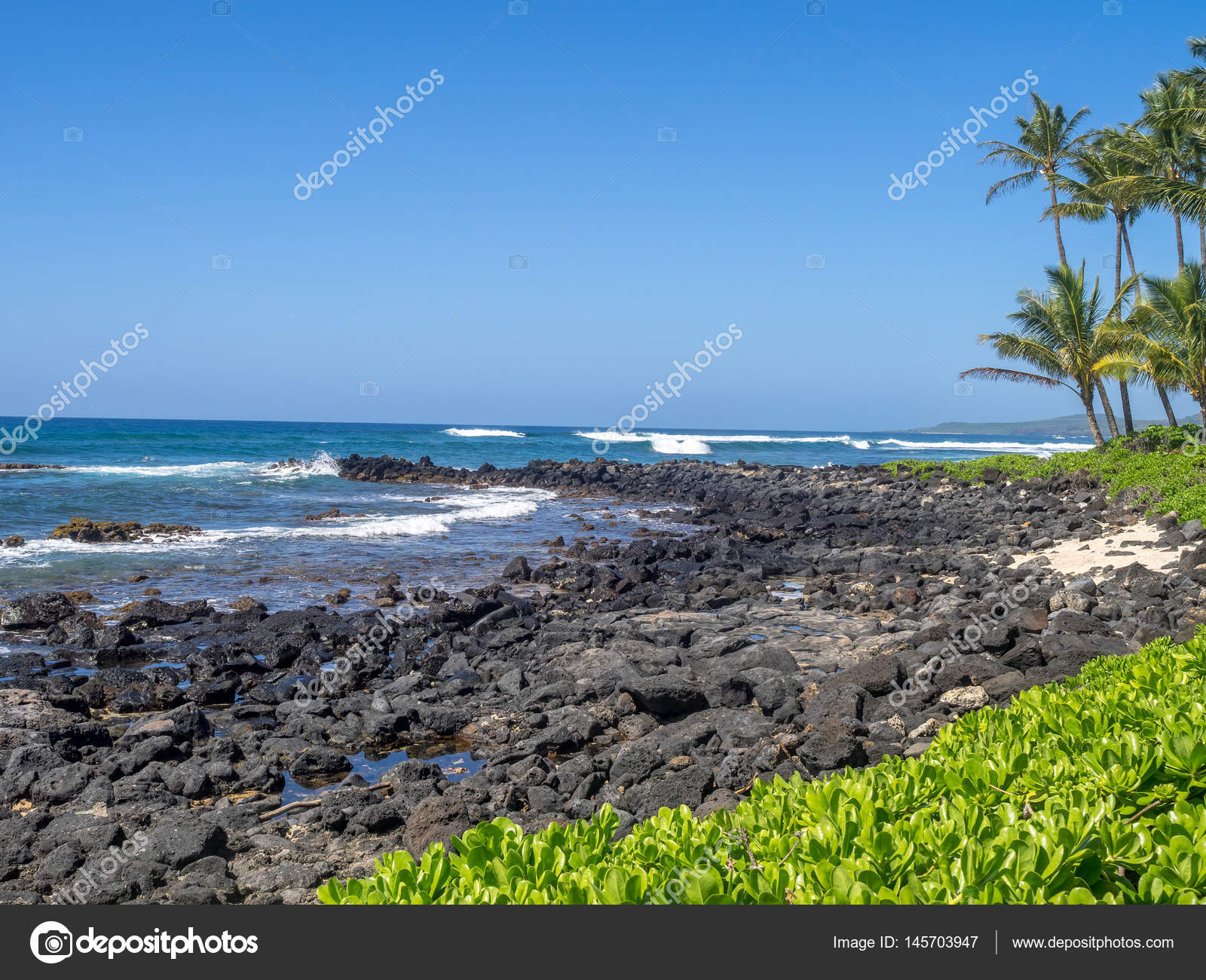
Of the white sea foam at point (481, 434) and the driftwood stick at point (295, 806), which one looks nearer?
the driftwood stick at point (295, 806)

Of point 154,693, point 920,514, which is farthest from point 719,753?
point 920,514

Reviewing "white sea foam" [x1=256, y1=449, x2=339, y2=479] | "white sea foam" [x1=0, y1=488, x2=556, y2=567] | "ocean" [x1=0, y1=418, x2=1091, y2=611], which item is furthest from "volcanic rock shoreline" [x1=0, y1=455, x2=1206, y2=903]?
"white sea foam" [x1=256, y1=449, x2=339, y2=479]

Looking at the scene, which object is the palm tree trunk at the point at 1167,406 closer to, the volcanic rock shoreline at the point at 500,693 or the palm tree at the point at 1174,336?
the palm tree at the point at 1174,336

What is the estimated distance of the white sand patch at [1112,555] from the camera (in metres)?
12.3

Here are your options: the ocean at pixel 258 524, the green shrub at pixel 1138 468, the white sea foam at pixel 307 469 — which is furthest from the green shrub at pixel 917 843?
the white sea foam at pixel 307 469

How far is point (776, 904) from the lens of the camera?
80.8 inches

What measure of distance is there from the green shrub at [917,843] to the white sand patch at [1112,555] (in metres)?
10.3

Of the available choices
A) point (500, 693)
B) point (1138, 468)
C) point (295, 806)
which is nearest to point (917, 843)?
point (295, 806)

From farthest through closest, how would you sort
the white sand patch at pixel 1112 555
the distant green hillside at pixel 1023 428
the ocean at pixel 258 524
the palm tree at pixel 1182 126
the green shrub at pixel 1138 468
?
the distant green hillside at pixel 1023 428 → the palm tree at pixel 1182 126 → the green shrub at pixel 1138 468 → the ocean at pixel 258 524 → the white sand patch at pixel 1112 555

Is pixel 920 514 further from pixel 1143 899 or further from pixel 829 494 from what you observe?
pixel 1143 899

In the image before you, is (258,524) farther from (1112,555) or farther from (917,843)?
(917,843)

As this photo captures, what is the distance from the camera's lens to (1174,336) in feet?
73.9
